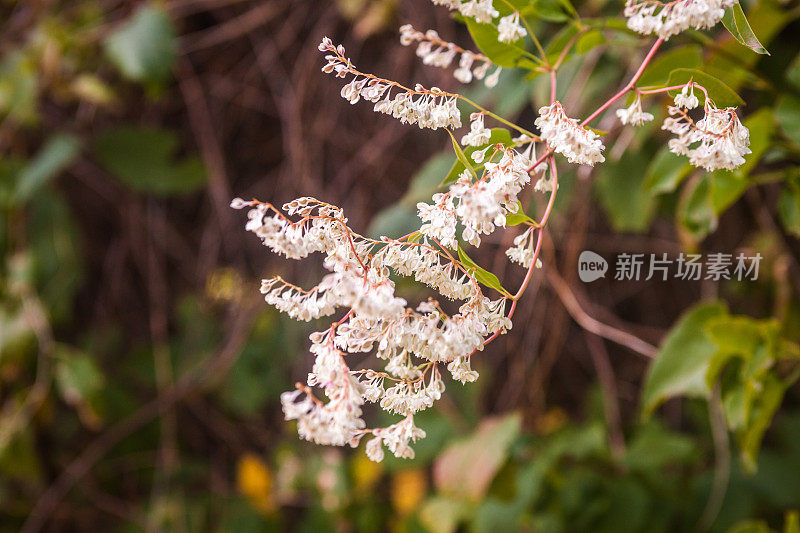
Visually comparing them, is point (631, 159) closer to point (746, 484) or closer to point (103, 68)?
point (746, 484)

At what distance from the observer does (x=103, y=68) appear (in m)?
1.25

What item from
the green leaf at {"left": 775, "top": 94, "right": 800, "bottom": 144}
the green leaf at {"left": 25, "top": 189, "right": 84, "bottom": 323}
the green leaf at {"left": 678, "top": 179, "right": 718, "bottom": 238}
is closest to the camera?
the green leaf at {"left": 775, "top": 94, "right": 800, "bottom": 144}

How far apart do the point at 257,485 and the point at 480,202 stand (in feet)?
3.61

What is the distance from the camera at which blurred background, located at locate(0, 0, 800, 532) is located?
0.94m

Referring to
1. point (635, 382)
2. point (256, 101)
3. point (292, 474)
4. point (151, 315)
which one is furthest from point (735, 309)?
point (151, 315)

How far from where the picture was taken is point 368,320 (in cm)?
36

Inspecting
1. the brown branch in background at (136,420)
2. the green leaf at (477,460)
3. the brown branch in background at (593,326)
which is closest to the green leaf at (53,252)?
the brown branch in background at (136,420)

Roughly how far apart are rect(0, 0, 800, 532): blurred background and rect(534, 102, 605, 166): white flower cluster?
437 millimetres

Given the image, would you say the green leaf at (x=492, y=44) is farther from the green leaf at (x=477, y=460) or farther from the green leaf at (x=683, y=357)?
the green leaf at (x=477, y=460)

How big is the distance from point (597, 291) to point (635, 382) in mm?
215

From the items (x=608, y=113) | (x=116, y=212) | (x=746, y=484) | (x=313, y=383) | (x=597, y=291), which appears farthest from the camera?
(x=116, y=212)

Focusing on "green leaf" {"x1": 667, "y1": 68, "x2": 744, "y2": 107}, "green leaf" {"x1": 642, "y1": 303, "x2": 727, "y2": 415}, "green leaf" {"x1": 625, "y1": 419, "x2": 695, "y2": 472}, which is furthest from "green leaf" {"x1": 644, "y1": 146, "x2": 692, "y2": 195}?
"green leaf" {"x1": 625, "y1": 419, "x2": 695, "y2": 472}

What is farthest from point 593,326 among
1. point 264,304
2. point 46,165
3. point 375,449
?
point 46,165

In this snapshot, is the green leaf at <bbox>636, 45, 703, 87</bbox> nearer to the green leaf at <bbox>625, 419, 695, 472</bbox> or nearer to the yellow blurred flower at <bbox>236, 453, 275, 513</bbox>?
the green leaf at <bbox>625, 419, 695, 472</bbox>
